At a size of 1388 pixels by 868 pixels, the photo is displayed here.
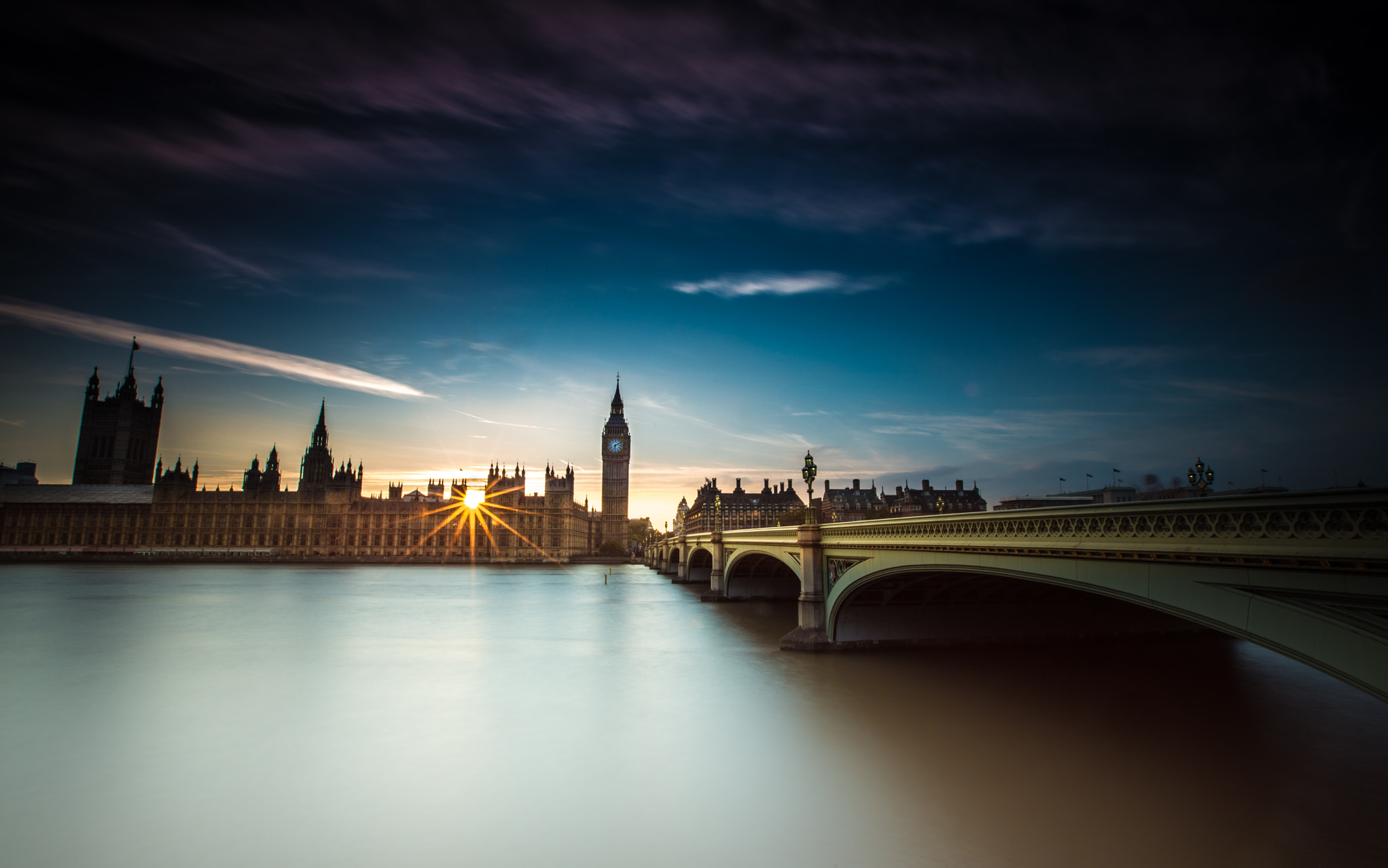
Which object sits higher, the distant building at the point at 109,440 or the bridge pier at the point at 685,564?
the distant building at the point at 109,440

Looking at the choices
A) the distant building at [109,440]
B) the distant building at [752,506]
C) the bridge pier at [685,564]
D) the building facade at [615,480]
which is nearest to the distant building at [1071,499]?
the bridge pier at [685,564]

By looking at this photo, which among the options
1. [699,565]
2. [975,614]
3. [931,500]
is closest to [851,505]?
[931,500]

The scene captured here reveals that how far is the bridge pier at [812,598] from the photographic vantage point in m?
28.4

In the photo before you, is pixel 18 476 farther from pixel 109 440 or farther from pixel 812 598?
pixel 812 598

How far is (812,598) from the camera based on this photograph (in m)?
28.7

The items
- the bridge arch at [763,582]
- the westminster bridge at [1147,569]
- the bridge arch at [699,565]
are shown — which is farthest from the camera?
the bridge arch at [699,565]

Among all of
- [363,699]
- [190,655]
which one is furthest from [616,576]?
[363,699]

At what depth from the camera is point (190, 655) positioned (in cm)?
2998

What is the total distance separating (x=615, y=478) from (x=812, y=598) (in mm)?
157588

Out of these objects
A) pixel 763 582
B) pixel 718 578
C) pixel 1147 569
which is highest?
pixel 1147 569

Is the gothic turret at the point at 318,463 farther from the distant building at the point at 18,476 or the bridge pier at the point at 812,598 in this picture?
the bridge pier at the point at 812,598

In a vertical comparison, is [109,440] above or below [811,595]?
above

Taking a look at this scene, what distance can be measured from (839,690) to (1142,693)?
31.2 ft

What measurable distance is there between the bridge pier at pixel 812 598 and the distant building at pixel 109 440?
6845 inches
